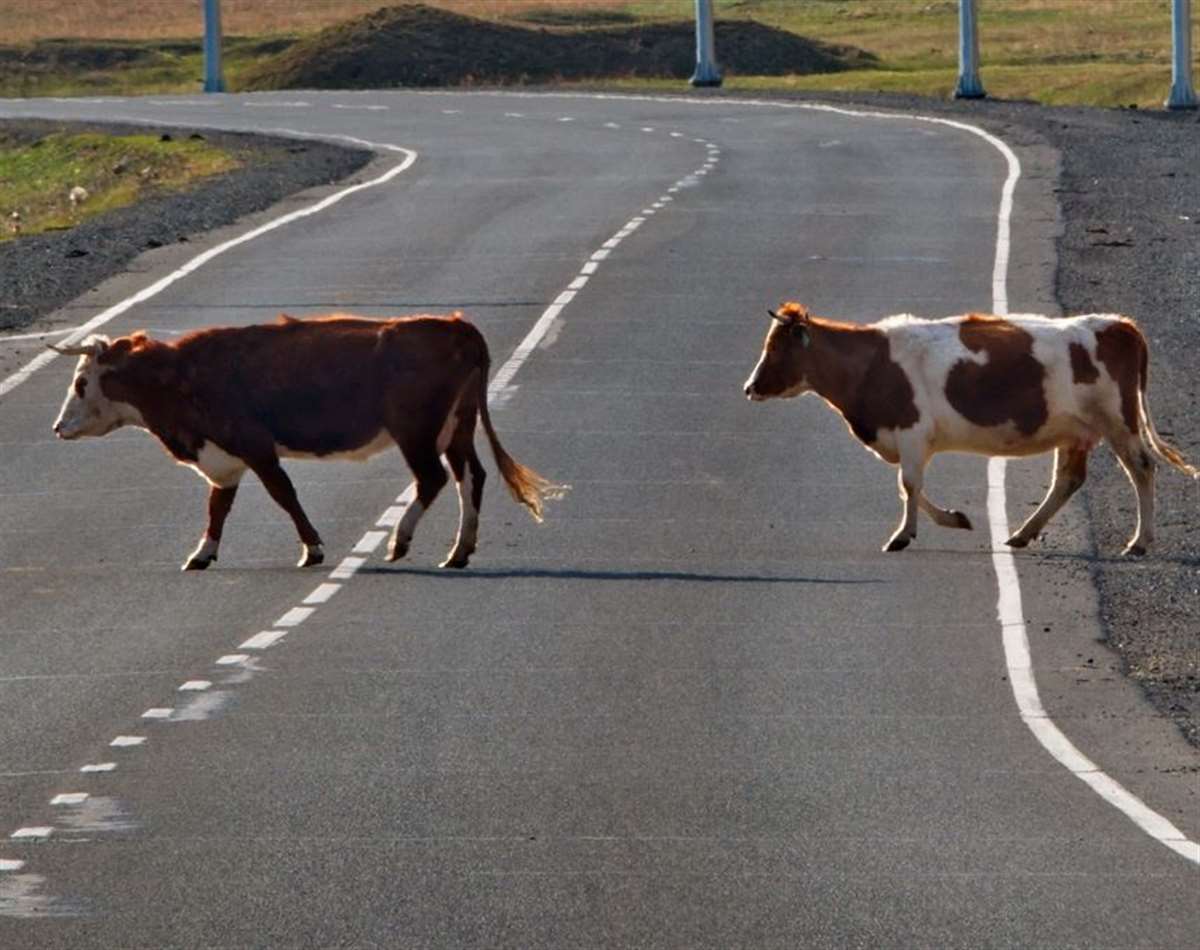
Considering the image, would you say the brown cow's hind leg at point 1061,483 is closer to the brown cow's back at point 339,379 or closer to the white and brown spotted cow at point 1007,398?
the white and brown spotted cow at point 1007,398

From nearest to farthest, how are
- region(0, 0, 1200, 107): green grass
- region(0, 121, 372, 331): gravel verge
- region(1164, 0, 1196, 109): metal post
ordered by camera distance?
region(0, 121, 372, 331): gravel verge, region(1164, 0, 1196, 109): metal post, region(0, 0, 1200, 107): green grass

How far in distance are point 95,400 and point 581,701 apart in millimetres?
5937

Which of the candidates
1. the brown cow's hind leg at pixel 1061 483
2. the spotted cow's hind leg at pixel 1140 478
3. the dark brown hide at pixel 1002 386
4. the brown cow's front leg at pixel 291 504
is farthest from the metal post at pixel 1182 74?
the brown cow's front leg at pixel 291 504

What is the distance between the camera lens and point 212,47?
2901 inches

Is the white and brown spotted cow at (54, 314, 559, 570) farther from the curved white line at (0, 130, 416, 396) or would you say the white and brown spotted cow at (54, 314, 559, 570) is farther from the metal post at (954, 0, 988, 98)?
the metal post at (954, 0, 988, 98)

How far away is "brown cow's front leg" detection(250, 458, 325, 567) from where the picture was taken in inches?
684

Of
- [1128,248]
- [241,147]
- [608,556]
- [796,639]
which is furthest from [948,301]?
[241,147]

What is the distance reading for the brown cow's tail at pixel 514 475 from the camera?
1769 centimetres

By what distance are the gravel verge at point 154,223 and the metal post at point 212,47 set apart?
18843 mm

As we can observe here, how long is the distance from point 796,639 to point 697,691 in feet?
4.93

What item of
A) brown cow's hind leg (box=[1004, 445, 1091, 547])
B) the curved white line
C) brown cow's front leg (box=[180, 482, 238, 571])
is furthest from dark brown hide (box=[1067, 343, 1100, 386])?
the curved white line

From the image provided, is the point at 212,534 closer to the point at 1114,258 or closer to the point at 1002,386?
the point at 1002,386

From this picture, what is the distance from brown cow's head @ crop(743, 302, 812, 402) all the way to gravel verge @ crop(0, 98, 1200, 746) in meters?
2.20

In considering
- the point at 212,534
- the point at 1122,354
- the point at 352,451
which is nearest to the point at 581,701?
the point at 352,451
